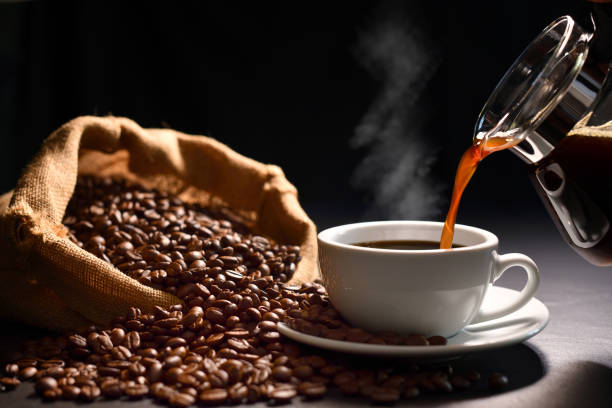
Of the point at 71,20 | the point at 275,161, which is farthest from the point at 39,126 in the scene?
the point at 275,161

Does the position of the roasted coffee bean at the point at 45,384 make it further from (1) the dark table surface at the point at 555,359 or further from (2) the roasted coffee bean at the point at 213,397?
(2) the roasted coffee bean at the point at 213,397

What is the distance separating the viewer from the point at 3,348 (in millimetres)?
1605

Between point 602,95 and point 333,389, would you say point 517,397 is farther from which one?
point 602,95

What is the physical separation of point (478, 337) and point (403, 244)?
0.27 metres

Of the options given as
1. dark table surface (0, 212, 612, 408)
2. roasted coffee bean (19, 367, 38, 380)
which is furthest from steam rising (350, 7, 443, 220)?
roasted coffee bean (19, 367, 38, 380)

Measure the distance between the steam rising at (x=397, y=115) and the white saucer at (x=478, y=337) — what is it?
4.51ft

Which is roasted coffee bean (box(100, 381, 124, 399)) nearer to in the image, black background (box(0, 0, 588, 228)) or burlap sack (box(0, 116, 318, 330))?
burlap sack (box(0, 116, 318, 330))

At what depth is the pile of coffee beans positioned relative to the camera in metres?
1.33

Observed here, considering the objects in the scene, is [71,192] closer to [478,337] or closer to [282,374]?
[282,374]

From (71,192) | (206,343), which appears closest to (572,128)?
(206,343)

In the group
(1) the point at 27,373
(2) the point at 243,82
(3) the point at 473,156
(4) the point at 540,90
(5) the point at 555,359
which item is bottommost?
(1) the point at 27,373

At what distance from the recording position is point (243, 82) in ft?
10.5

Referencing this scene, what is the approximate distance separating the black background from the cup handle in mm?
1501

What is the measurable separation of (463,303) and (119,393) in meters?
0.64
